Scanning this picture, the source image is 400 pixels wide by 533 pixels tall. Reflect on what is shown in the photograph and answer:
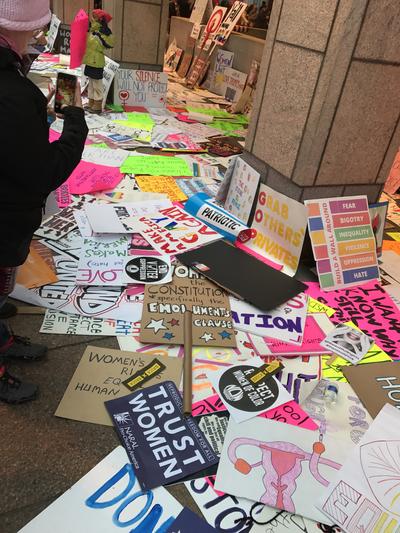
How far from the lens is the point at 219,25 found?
495 centimetres

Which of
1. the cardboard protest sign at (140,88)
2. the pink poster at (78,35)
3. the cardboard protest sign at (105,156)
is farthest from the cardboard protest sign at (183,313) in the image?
the cardboard protest sign at (140,88)

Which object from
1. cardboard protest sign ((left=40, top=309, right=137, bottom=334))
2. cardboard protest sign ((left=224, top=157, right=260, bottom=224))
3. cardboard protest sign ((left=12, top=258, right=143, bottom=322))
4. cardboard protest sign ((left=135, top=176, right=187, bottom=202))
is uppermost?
cardboard protest sign ((left=224, top=157, right=260, bottom=224))

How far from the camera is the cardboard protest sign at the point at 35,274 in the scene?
165cm

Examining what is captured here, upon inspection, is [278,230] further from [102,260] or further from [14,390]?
[14,390]

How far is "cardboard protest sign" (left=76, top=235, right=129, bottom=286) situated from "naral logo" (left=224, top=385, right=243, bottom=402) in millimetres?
620

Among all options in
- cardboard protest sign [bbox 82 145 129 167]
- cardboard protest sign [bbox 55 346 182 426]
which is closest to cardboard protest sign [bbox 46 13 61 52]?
cardboard protest sign [bbox 82 145 129 167]

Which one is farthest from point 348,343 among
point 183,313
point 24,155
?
point 24,155

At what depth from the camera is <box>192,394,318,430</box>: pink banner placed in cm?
124

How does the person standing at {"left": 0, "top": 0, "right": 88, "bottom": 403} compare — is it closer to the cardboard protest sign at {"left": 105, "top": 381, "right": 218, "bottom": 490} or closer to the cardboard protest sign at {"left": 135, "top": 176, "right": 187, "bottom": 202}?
the cardboard protest sign at {"left": 105, "top": 381, "right": 218, "bottom": 490}

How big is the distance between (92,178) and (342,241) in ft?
4.67

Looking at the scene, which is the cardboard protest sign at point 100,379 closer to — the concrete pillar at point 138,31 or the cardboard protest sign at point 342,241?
the cardboard protest sign at point 342,241

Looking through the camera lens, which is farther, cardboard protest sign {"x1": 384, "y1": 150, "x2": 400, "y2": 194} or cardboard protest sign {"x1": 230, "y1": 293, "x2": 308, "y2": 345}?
cardboard protest sign {"x1": 384, "y1": 150, "x2": 400, "y2": 194}

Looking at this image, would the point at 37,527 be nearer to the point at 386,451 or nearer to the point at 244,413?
the point at 244,413

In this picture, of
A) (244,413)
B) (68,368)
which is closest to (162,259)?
(68,368)
